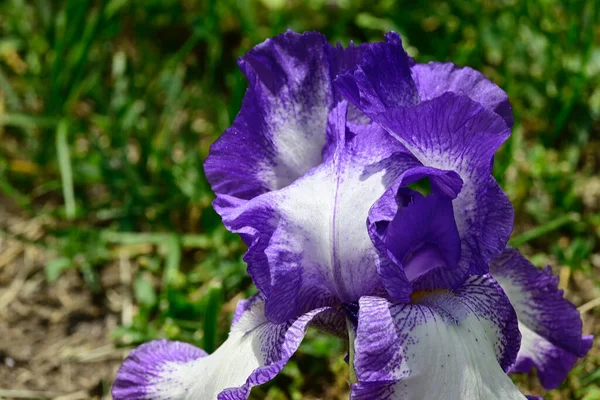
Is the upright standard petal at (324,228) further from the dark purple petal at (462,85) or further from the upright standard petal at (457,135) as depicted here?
the dark purple petal at (462,85)

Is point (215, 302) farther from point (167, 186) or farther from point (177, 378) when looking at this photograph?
point (167, 186)

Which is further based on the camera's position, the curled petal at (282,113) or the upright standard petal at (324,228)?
the curled petal at (282,113)

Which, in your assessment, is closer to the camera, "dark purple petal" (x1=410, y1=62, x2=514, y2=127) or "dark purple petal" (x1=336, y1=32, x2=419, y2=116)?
"dark purple petal" (x1=336, y1=32, x2=419, y2=116)

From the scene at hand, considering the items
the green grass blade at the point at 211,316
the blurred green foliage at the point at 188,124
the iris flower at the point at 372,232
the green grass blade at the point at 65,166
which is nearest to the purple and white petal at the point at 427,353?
the iris flower at the point at 372,232

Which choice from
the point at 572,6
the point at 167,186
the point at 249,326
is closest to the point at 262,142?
the point at 249,326

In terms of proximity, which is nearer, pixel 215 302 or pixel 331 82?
pixel 331 82

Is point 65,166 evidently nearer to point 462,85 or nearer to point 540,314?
point 462,85

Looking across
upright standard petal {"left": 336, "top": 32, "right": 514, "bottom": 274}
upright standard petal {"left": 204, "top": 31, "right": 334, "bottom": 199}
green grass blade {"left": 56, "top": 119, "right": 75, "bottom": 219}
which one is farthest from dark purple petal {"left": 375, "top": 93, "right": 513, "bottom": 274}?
green grass blade {"left": 56, "top": 119, "right": 75, "bottom": 219}

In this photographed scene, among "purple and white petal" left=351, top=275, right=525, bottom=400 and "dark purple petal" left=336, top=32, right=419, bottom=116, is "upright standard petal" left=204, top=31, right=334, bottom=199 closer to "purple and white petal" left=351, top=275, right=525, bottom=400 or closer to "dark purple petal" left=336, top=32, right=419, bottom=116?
"dark purple petal" left=336, top=32, right=419, bottom=116
